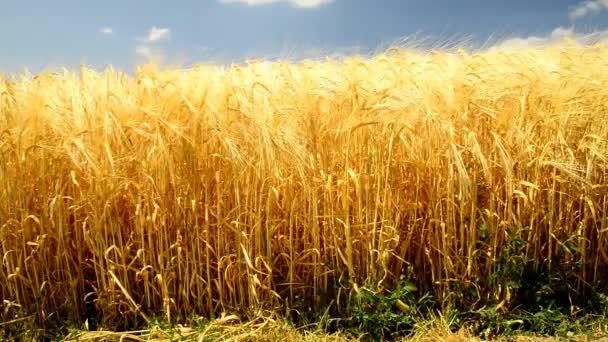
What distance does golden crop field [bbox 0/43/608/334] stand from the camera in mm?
3127

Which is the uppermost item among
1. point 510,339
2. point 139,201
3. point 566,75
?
point 566,75

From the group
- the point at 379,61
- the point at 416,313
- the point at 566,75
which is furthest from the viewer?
the point at 379,61

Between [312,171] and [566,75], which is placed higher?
[566,75]

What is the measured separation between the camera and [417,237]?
11.3ft

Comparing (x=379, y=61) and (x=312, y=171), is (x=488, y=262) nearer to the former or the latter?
(x=312, y=171)

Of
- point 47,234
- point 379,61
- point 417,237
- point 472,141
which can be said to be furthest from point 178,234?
point 379,61

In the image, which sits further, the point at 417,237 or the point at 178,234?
the point at 417,237

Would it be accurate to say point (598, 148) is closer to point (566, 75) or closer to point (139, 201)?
point (566, 75)

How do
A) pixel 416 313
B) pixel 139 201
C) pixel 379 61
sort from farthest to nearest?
pixel 379 61, pixel 416 313, pixel 139 201

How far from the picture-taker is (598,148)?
139 inches

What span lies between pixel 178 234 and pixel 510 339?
6.61 feet

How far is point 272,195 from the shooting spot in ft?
10.3

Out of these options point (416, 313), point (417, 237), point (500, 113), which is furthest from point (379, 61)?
point (416, 313)

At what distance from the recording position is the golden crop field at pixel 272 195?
3.13m
